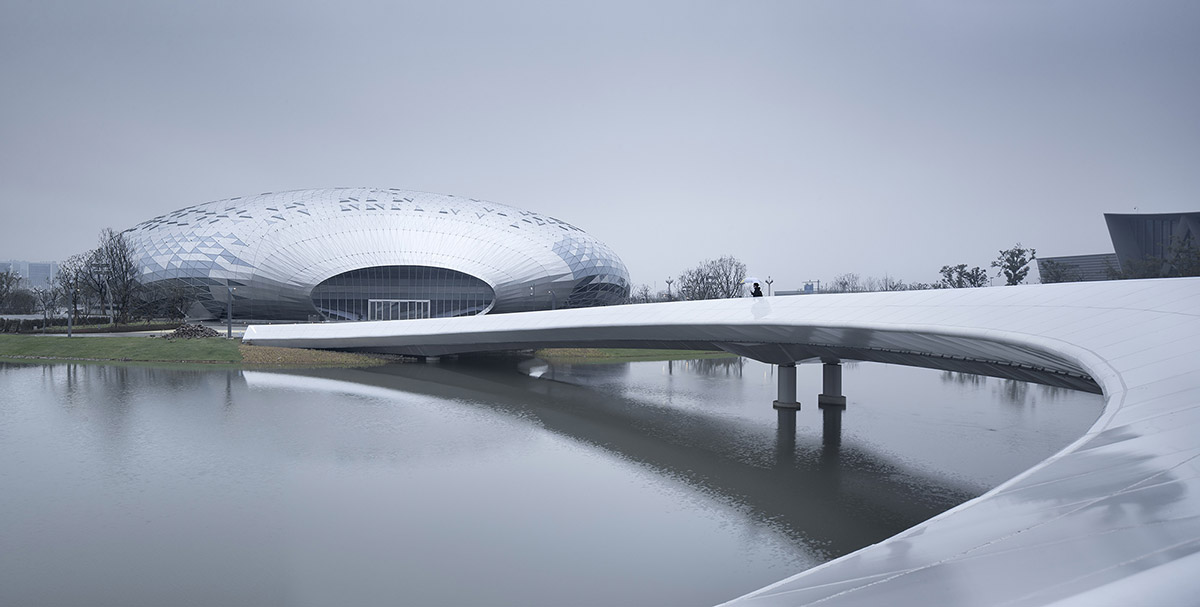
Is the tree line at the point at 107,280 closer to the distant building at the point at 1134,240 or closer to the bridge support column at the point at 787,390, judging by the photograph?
the bridge support column at the point at 787,390

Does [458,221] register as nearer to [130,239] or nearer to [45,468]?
[130,239]

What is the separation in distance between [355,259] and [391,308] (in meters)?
5.96

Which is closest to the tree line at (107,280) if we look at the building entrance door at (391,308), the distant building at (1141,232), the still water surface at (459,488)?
the building entrance door at (391,308)

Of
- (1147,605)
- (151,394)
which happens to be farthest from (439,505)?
(151,394)

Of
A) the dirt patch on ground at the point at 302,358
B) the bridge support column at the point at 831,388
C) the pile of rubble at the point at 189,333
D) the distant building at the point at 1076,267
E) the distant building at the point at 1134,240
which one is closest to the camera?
the bridge support column at the point at 831,388

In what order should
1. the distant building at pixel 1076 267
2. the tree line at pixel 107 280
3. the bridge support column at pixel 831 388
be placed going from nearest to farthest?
the bridge support column at pixel 831 388 → the distant building at pixel 1076 267 → the tree line at pixel 107 280

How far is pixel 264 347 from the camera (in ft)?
120

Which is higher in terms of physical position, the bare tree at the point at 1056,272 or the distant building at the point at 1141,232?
the distant building at the point at 1141,232

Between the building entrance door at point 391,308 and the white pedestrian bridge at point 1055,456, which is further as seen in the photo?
the building entrance door at point 391,308

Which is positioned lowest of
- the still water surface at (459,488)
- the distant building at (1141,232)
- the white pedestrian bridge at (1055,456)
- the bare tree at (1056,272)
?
the still water surface at (459,488)

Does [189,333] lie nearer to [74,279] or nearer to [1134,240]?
[74,279]

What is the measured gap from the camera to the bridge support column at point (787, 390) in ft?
73.7

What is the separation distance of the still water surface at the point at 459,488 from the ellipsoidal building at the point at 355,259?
2802 cm

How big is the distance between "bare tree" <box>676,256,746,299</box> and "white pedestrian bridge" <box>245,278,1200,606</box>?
56.2 m
